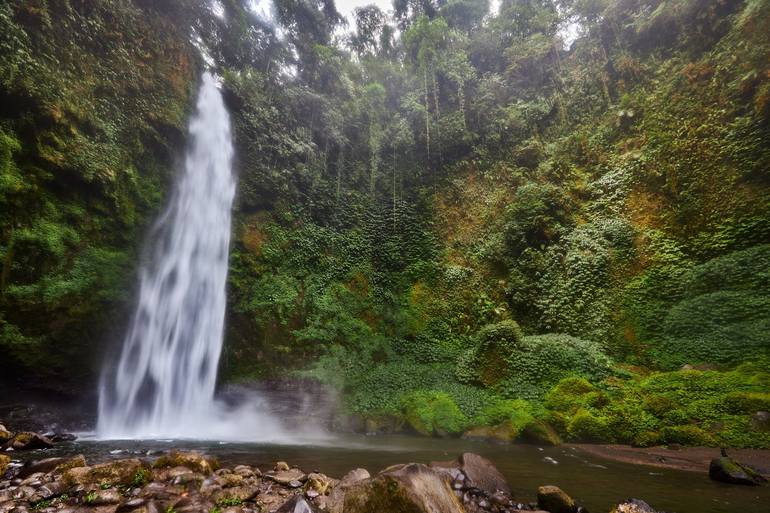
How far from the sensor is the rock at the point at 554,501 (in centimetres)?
409

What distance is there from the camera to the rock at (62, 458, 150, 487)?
4.51m

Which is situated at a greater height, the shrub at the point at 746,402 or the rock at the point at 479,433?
the shrub at the point at 746,402

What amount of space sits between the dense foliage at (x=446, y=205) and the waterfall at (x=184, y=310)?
80 cm

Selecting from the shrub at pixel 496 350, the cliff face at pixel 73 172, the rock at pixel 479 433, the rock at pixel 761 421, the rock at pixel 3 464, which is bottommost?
the rock at pixel 479 433

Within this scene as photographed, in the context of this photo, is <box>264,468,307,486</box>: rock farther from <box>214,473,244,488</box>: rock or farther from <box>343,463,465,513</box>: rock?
<box>343,463,465,513</box>: rock

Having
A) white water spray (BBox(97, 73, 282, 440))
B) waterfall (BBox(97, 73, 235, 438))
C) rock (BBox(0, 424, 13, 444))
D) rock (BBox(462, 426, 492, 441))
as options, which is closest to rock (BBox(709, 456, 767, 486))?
rock (BBox(462, 426, 492, 441))

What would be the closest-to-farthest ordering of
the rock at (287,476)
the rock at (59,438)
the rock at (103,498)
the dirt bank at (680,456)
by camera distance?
1. the rock at (103,498)
2. the rock at (287,476)
3. the dirt bank at (680,456)
4. the rock at (59,438)

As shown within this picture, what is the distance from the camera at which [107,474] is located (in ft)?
15.3

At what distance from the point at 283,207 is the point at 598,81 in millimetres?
16866

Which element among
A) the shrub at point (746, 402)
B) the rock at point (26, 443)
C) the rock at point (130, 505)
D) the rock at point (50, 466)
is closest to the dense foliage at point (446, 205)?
the shrub at point (746, 402)

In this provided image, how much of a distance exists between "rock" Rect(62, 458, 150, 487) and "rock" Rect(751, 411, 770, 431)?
35.9ft

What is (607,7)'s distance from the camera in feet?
61.6

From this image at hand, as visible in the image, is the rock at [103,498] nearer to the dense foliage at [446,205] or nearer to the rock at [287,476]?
the rock at [287,476]

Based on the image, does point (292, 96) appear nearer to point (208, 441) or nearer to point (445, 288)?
point (445, 288)
